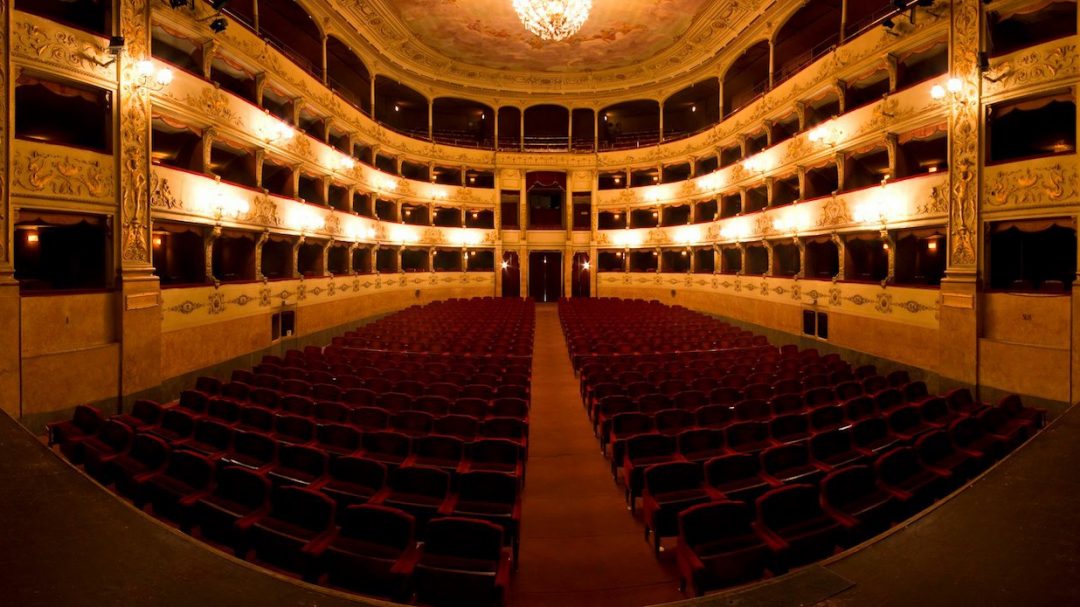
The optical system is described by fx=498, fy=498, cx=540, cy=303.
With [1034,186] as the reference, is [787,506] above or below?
below

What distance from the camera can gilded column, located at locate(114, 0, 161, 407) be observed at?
8.43 m

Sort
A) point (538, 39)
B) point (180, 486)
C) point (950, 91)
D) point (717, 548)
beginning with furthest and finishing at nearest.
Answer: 1. point (538, 39)
2. point (950, 91)
3. point (180, 486)
4. point (717, 548)

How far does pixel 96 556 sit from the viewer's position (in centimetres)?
204

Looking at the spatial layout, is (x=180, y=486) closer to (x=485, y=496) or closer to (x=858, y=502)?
(x=485, y=496)

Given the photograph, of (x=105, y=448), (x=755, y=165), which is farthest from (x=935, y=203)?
(x=105, y=448)

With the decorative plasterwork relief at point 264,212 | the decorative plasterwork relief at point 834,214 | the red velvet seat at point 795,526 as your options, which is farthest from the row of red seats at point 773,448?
the decorative plasterwork relief at point 264,212

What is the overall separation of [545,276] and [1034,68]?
22379 millimetres

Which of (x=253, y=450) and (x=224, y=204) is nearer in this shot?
(x=253, y=450)

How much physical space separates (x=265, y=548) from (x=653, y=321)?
1373 centimetres

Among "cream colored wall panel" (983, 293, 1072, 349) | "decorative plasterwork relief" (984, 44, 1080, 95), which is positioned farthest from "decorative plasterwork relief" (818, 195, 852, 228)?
"cream colored wall panel" (983, 293, 1072, 349)

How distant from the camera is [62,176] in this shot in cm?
778

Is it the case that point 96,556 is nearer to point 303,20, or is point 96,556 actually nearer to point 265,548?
point 265,548

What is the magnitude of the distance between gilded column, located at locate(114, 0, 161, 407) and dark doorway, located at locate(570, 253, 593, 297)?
2096 centimetres

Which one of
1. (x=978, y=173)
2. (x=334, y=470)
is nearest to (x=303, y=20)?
(x=334, y=470)
